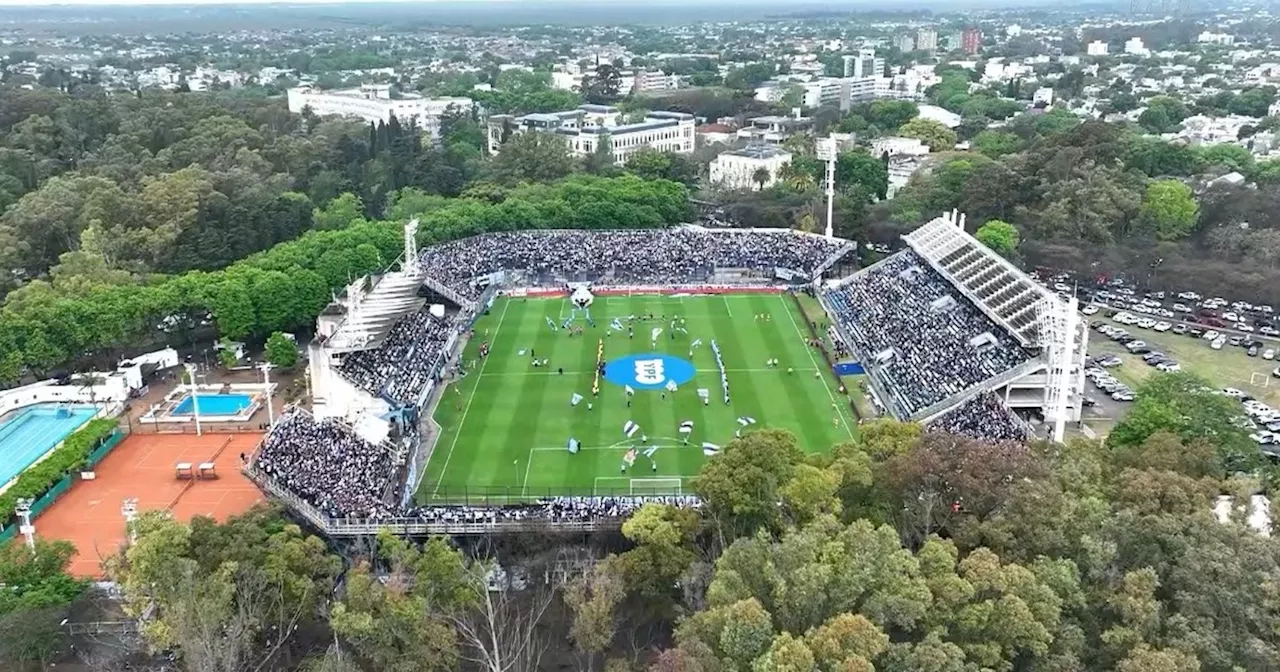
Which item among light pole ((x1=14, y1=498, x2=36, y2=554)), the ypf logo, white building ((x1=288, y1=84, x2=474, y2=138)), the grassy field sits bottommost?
the grassy field

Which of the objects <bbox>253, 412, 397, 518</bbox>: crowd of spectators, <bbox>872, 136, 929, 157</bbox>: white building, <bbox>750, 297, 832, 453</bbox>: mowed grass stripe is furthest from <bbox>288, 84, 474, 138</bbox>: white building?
<bbox>253, 412, 397, 518</bbox>: crowd of spectators

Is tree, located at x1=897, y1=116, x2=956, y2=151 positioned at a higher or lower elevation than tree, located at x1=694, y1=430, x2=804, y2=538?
higher

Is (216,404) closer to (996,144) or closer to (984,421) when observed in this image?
(984,421)

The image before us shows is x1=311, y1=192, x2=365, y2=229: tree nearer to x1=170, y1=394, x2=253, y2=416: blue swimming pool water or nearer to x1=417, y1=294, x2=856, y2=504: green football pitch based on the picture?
x1=417, y1=294, x2=856, y2=504: green football pitch

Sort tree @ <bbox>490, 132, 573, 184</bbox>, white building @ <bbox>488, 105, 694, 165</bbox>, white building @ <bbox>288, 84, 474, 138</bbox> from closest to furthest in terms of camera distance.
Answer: tree @ <bbox>490, 132, 573, 184</bbox> → white building @ <bbox>488, 105, 694, 165</bbox> → white building @ <bbox>288, 84, 474, 138</bbox>

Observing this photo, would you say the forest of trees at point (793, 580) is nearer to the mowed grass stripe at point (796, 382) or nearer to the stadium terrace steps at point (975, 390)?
the stadium terrace steps at point (975, 390)

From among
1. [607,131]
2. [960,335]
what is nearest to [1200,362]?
[960,335]

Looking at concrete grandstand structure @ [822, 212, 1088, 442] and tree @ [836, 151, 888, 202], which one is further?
tree @ [836, 151, 888, 202]

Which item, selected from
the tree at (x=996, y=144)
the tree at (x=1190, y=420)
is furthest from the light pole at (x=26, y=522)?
the tree at (x=996, y=144)
